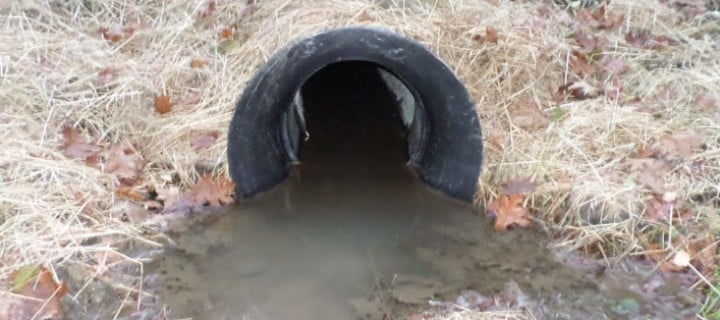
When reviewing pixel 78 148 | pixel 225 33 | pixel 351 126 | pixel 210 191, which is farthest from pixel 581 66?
pixel 78 148

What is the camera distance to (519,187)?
4328 mm

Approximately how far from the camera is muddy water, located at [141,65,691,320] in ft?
11.3

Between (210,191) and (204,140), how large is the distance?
41cm

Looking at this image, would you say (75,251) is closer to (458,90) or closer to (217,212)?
(217,212)

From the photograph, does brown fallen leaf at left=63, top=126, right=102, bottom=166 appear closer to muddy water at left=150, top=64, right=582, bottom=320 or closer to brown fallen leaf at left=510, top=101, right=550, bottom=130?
muddy water at left=150, top=64, right=582, bottom=320

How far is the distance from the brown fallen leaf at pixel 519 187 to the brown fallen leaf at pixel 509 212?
33mm

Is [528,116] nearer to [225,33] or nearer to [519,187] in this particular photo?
[519,187]

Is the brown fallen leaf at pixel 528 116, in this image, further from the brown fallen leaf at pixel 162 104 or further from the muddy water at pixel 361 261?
the brown fallen leaf at pixel 162 104

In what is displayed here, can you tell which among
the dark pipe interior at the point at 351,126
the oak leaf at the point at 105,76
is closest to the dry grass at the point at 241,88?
the oak leaf at the point at 105,76

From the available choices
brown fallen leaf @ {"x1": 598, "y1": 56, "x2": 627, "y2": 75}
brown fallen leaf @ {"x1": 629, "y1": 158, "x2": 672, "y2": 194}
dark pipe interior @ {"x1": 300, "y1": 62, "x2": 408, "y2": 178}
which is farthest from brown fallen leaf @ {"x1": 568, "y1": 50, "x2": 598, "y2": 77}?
dark pipe interior @ {"x1": 300, "y1": 62, "x2": 408, "y2": 178}

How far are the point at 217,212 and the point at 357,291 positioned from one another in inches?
45.7

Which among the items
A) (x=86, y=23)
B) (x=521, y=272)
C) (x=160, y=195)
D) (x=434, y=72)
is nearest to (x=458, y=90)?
(x=434, y=72)

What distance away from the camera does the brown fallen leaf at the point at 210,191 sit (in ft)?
14.1

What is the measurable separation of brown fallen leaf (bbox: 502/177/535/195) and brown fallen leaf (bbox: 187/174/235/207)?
5.46 ft
